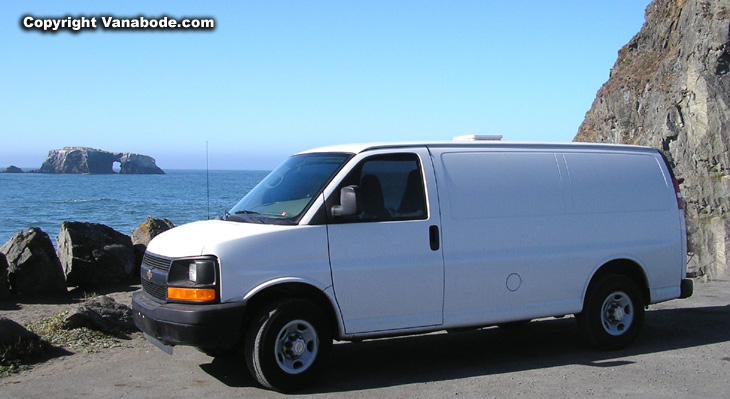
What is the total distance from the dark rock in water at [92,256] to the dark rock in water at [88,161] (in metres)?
169

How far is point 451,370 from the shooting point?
23.9 feet

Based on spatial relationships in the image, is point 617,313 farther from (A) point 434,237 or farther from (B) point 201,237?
(B) point 201,237

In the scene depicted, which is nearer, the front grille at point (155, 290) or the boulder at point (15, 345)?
the front grille at point (155, 290)

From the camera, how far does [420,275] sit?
7008mm

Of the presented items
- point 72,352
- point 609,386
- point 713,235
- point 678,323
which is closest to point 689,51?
point 713,235

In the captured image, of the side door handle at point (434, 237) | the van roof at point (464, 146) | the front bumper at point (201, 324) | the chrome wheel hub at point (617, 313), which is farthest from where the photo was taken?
the chrome wheel hub at point (617, 313)

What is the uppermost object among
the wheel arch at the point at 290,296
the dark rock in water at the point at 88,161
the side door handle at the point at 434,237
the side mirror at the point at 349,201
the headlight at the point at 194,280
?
the dark rock in water at the point at 88,161

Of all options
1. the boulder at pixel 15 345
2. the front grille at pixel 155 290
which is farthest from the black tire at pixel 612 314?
the boulder at pixel 15 345

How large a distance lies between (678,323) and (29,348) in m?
7.61

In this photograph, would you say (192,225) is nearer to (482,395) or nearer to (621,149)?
(482,395)

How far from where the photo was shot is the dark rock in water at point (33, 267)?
11.1 meters

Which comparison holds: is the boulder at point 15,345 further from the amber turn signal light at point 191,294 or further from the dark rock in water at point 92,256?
the dark rock in water at point 92,256

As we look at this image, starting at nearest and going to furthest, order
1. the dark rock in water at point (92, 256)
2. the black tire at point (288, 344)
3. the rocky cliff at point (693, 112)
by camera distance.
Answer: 1. the black tire at point (288, 344)
2. the dark rock in water at point (92, 256)
3. the rocky cliff at point (693, 112)

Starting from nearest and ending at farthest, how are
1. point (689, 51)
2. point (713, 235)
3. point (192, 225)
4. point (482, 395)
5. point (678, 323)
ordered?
point (482, 395) → point (192, 225) → point (678, 323) → point (713, 235) → point (689, 51)
